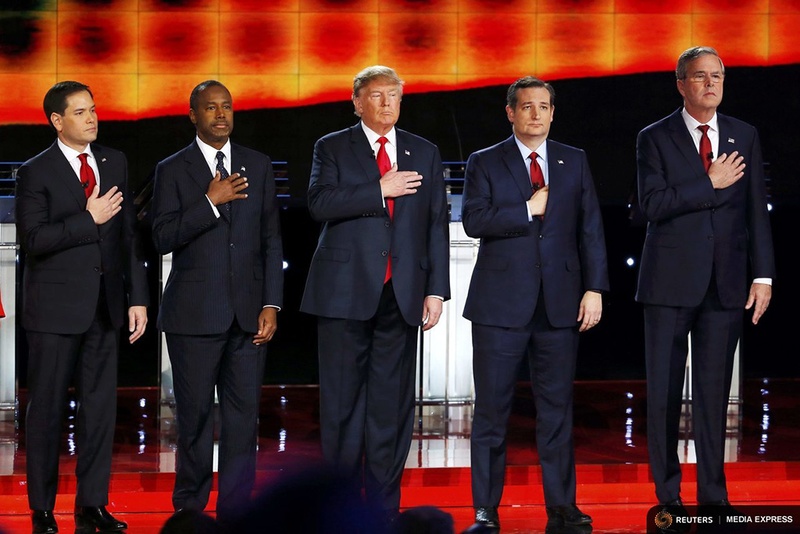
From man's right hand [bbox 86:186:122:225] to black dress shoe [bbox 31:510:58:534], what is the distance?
922mm

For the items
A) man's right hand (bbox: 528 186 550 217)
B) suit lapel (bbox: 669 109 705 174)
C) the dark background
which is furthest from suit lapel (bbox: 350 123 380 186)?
the dark background

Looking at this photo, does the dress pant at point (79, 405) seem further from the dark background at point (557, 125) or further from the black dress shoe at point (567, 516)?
the dark background at point (557, 125)

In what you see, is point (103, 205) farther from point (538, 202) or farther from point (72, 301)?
point (538, 202)

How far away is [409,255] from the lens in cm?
370

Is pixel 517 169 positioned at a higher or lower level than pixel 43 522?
higher

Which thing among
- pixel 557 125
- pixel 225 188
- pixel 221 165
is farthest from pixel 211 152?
pixel 557 125

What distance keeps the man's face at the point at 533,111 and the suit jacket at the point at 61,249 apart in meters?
1.35

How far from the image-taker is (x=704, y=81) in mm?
3740

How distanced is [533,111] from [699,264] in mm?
729

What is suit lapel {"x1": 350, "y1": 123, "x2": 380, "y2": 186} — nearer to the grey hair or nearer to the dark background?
the grey hair

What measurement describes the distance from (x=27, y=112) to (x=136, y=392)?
2.27 metres

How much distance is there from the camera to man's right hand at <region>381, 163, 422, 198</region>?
361cm

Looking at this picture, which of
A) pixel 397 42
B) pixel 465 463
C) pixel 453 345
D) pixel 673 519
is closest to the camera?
pixel 673 519

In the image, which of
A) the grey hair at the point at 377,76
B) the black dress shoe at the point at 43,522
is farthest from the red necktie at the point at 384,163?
the black dress shoe at the point at 43,522
